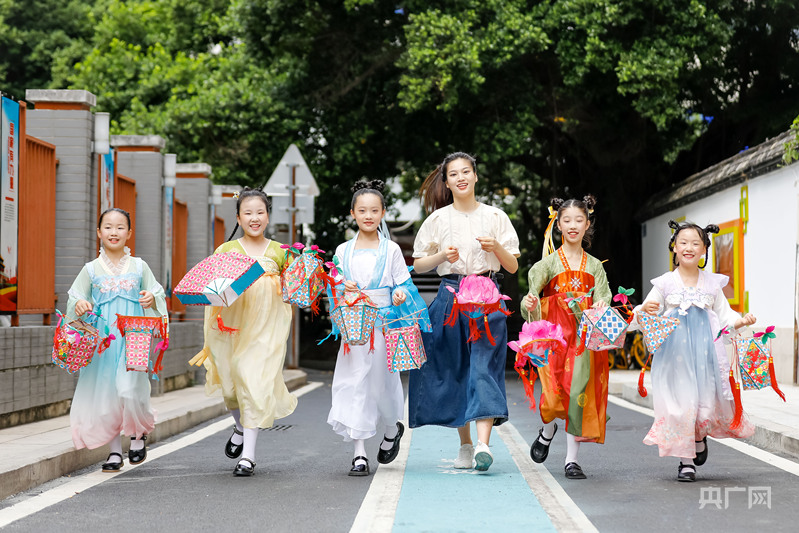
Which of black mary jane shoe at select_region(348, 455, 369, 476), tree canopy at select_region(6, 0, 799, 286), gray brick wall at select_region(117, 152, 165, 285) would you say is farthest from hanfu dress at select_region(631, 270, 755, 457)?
tree canopy at select_region(6, 0, 799, 286)

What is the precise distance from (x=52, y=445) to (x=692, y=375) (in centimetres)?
436

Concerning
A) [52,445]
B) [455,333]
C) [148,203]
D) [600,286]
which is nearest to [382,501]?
[455,333]

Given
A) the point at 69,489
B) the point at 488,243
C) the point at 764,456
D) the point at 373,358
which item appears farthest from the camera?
the point at 764,456

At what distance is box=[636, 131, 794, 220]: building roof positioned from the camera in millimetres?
14695

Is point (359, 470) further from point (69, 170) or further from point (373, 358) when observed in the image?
point (69, 170)

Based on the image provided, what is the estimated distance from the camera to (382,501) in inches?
225

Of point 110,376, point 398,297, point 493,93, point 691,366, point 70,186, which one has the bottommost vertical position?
point 110,376

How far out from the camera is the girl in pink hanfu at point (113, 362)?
6.84 m

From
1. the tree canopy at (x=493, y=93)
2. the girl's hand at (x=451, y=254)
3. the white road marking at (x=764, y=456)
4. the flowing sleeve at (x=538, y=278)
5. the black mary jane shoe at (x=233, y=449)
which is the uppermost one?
the tree canopy at (x=493, y=93)

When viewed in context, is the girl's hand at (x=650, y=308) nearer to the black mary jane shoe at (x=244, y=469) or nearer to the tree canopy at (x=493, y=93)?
the black mary jane shoe at (x=244, y=469)

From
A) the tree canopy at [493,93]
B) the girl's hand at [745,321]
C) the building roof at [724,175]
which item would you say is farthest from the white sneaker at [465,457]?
the tree canopy at [493,93]

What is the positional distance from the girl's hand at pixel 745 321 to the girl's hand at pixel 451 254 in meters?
1.79

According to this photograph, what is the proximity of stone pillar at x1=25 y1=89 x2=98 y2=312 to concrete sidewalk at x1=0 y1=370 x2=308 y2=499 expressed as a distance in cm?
178

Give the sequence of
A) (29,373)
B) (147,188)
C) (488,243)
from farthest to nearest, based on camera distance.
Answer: (147,188) → (29,373) → (488,243)
